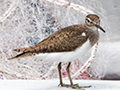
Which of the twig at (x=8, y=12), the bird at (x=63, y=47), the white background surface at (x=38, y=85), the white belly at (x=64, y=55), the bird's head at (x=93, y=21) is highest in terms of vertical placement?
the twig at (x=8, y=12)

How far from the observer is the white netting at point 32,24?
7.72 ft

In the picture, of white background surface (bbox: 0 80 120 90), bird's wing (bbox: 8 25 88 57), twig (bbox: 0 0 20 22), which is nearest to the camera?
bird's wing (bbox: 8 25 88 57)

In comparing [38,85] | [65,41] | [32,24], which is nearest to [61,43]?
[65,41]

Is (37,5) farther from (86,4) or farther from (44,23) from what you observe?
(86,4)

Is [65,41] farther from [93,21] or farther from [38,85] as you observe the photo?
[38,85]

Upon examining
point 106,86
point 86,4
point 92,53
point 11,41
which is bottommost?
point 106,86

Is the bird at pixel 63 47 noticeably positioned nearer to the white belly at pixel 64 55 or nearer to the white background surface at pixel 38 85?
the white belly at pixel 64 55

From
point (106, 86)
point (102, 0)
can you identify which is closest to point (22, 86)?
point (106, 86)

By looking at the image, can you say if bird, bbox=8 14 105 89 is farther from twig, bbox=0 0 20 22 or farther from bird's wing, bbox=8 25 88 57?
twig, bbox=0 0 20 22

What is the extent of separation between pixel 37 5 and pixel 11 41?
0.48 metres

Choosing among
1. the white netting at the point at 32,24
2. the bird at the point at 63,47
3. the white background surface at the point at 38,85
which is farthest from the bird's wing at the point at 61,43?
the white netting at the point at 32,24

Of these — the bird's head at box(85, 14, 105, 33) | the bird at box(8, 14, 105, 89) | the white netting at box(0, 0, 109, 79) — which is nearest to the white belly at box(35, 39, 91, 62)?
the bird at box(8, 14, 105, 89)

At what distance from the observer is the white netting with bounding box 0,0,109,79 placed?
92.6 inches

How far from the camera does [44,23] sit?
2373 mm
